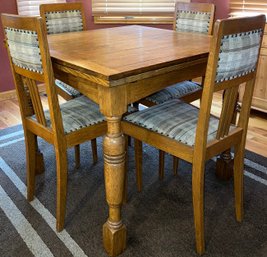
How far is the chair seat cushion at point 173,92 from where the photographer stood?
199 cm

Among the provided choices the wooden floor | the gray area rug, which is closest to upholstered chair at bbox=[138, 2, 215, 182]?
the gray area rug

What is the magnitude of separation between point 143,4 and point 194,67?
2.26m

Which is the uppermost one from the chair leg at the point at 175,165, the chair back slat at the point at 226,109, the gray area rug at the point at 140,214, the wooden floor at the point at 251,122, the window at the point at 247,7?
the window at the point at 247,7

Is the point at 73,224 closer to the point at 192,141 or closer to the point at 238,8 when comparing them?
the point at 192,141

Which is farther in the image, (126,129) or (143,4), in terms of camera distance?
(143,4)

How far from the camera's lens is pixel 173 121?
1.54m

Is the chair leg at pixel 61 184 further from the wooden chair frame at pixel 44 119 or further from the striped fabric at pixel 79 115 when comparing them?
the striped fabric at pixel 79 115

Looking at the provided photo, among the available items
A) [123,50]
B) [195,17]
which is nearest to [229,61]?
[123,50]

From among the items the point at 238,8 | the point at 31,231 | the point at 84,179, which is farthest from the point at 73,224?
the point at 238,8

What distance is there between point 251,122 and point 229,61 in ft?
5.71

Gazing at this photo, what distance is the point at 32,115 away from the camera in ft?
5.72

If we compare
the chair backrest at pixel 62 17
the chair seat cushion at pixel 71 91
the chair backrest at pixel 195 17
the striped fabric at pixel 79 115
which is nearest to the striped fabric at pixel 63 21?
the chair backrest at pixel 62 17

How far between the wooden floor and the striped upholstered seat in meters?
0.67

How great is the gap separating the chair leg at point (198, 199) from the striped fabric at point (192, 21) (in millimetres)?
1289
